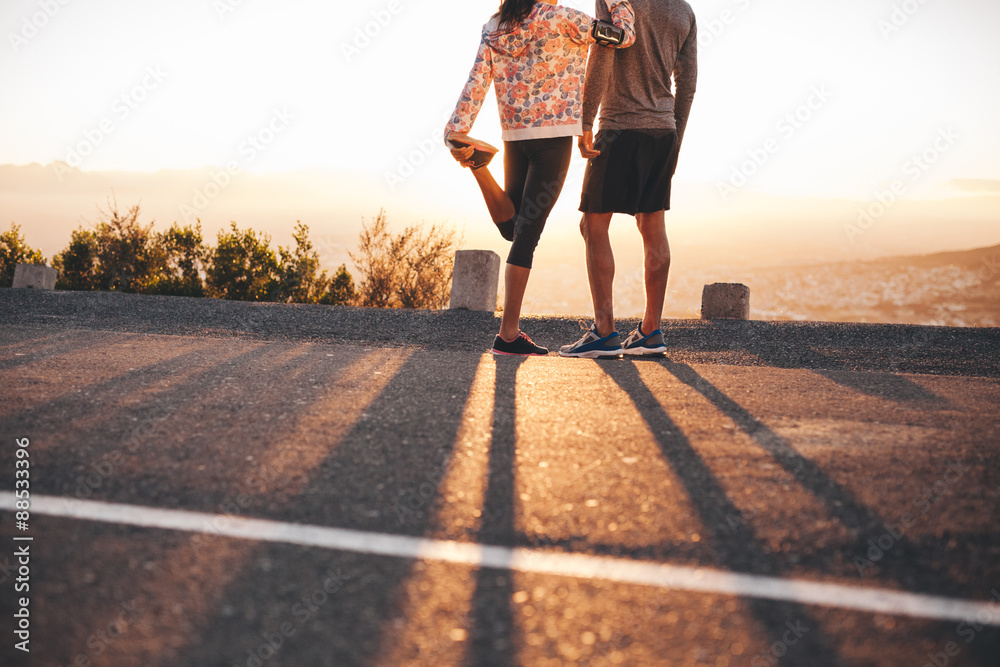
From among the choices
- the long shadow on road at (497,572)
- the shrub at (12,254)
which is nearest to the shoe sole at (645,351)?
the long shadow on road at (497,572)

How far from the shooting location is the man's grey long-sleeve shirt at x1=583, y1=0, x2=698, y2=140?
423cm

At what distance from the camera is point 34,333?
4648mm

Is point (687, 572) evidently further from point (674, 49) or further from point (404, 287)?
point (404, 287)

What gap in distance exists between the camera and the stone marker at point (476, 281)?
6.58 metres

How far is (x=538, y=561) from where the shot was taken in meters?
1.47

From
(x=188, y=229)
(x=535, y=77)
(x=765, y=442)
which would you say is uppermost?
→ (x=535, y=77)

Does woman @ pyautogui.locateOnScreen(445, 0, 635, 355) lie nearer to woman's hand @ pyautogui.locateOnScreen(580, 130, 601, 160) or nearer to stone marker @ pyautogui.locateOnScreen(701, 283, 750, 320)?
woman's hand @ pyautogui.locateOnScreen(580, 130, 601, 160)

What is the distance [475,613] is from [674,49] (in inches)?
163

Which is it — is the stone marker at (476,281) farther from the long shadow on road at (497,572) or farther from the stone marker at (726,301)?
the long shadow on road at (497,572)

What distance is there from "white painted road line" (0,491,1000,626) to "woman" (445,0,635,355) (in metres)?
2.77

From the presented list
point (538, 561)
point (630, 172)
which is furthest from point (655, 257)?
point (538, 561)

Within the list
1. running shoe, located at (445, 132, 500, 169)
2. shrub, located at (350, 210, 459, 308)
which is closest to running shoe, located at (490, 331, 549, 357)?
running shoe, located at (445, 132, 500, 169)

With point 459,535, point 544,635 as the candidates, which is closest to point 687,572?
point 544,635

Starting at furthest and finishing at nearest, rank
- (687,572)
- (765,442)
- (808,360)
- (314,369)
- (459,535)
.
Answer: (808,360)
(314,369)
(765,442)
(459,535)
(687,572)
